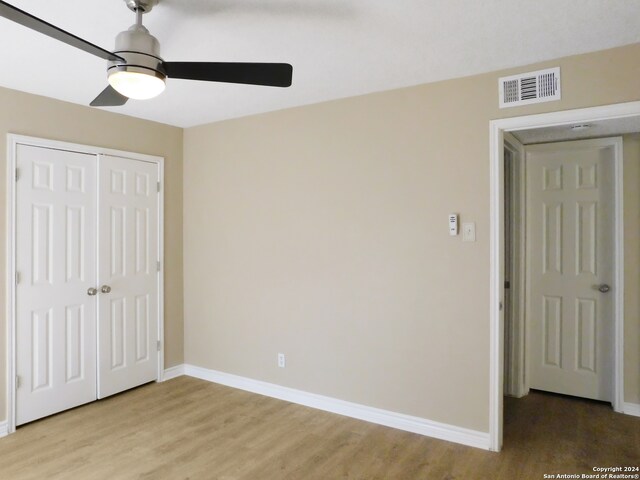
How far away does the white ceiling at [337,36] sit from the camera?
198cm

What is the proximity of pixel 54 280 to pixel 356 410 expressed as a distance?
2556mm

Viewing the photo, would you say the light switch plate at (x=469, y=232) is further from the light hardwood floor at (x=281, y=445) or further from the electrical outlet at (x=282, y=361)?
the electrical outlet at (x=282, y=361)

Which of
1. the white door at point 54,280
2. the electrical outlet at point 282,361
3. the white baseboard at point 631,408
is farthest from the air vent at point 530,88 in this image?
the white door at point 54,280

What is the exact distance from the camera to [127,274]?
12.6ft

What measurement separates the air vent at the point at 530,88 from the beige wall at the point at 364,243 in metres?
0.05

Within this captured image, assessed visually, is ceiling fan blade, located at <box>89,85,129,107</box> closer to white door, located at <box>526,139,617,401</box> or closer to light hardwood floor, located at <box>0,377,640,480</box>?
light hardwood floor, located at <box>0,377,640,480</box>

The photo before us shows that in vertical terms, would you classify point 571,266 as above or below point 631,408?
above

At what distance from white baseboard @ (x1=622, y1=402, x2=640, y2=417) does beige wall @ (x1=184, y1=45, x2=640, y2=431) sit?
102 mm

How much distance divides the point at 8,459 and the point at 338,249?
259cm

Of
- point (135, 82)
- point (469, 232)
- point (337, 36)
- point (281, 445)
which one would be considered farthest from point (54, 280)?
point (469, 232)

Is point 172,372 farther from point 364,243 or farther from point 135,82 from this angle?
point 135,82

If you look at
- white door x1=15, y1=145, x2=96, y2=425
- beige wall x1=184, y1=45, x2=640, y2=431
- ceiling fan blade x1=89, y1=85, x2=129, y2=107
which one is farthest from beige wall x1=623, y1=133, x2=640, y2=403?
white door x1=15, y1=145, x2=96, y2=425

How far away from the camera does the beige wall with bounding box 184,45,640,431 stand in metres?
2.85

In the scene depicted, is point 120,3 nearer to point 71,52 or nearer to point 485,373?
point 71,52
